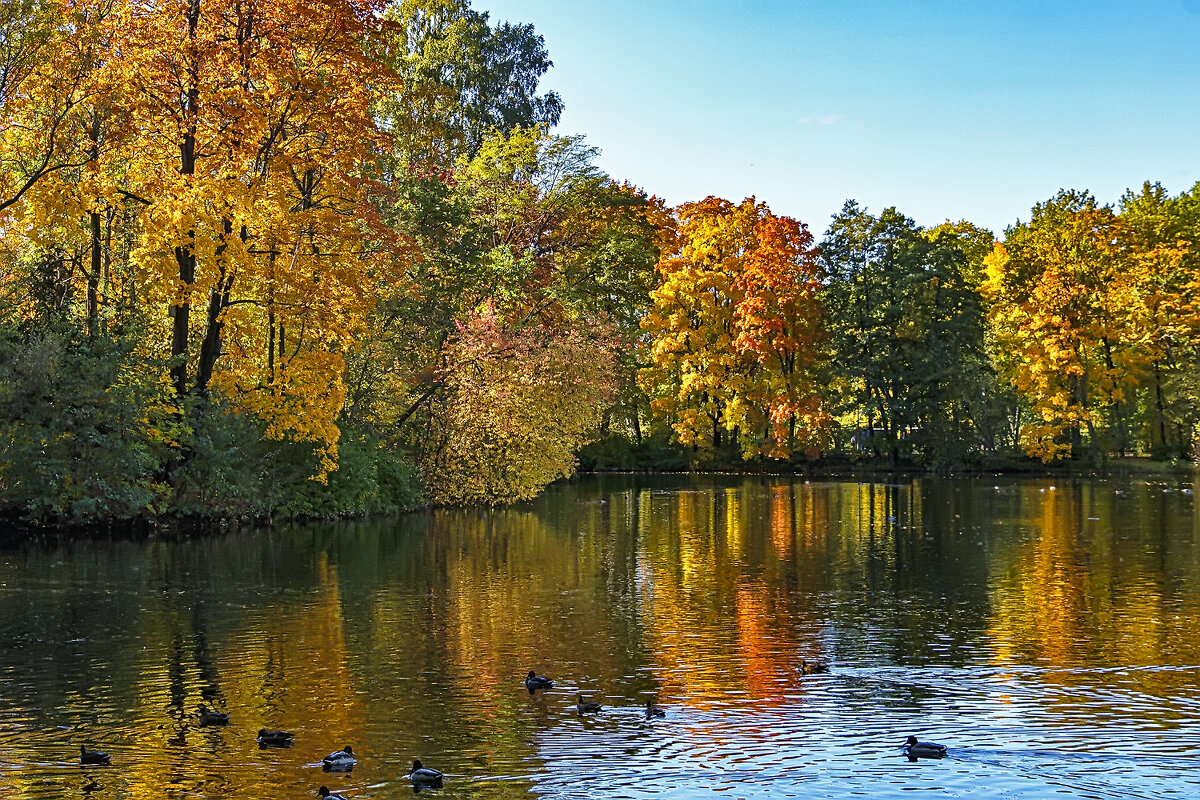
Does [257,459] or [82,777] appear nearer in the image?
[82,777]

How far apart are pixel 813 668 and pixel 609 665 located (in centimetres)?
266

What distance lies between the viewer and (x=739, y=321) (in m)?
71.8

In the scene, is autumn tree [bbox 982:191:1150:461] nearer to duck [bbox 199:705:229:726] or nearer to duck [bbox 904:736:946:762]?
duck [bbox 904:736:946:762]

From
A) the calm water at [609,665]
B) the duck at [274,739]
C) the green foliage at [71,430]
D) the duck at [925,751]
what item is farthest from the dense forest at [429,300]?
the duck at [925,751]

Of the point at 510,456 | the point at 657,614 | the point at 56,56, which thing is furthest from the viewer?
the point at 510,456

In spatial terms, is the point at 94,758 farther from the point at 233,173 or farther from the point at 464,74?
the point at 464,74

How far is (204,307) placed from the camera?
1540 inches

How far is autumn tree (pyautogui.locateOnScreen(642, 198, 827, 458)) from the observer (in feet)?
235

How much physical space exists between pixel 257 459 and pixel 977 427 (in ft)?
161

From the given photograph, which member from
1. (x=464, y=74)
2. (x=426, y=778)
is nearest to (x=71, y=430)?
(x=426, y=778)

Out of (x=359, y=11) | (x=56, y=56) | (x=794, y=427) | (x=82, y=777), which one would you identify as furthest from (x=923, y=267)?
(x=82, y=777)

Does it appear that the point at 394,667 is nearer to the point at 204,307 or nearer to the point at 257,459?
the point at 257,459

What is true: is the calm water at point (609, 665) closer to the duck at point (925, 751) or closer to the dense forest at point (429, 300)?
the duck at point (925, 751)

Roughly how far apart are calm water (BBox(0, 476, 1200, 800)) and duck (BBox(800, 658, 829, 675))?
0.69ft
